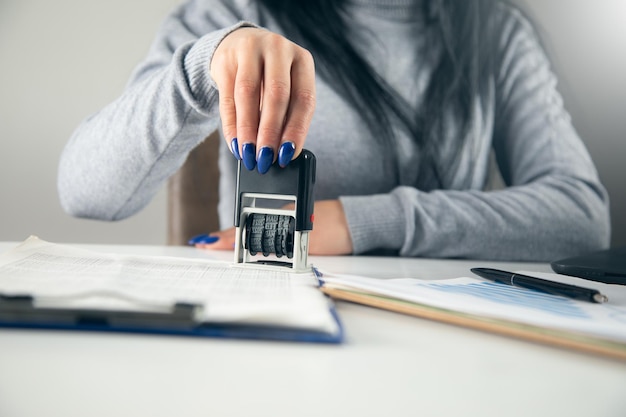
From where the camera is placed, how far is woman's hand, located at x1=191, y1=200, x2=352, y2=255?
2.82 feet

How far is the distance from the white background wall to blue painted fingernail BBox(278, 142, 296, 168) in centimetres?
122

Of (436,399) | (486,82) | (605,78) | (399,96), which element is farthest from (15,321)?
(605,78)

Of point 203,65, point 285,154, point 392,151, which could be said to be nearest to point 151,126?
point 203,65

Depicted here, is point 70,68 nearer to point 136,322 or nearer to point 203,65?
point 203,65

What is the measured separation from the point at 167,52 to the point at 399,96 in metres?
0.54

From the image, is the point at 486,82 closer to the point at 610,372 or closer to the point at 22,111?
the point at 610,372

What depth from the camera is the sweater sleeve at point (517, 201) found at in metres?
0.94

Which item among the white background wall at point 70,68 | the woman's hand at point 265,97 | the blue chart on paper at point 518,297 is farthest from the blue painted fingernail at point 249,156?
the white background wall at point 70,68

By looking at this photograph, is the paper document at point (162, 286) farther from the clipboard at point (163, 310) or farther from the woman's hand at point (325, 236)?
the woman's hand at point (325, 236)

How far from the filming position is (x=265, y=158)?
0.53 meters

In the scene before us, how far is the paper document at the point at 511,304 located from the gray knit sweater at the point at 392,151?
427mm

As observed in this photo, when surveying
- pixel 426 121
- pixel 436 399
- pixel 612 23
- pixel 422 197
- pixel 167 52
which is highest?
pixel 612 23

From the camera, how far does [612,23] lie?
1560mm

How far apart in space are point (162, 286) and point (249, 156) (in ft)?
0.69
